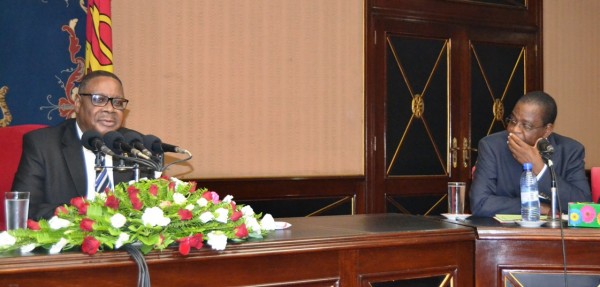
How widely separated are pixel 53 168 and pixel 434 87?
3.62 meters

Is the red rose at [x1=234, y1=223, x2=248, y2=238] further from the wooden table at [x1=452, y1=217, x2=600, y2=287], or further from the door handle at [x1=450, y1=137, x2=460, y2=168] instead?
the door handle at [x1=450, y1=137, x2=460, y2=168]

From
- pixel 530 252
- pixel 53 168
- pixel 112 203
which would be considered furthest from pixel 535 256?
pixel 53 168

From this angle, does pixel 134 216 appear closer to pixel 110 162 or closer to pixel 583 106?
pixel 110 162

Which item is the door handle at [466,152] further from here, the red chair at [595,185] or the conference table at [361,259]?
the conference table at [361,259]

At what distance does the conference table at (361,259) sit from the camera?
200 cm

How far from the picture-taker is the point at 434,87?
5930mm

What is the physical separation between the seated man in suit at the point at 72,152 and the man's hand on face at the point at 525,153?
5.89ft

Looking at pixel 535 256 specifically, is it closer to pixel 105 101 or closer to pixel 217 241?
pixel 217 241

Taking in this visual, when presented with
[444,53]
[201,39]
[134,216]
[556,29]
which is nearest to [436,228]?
[134,216]

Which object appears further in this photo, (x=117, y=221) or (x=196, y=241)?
(x=196, y=241)

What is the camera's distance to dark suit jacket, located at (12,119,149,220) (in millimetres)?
3004

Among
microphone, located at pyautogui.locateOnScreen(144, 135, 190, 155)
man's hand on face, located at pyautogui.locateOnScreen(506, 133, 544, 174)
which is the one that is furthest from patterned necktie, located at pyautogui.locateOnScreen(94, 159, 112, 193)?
man's hand on face, located at pyautogui.locateOnScreen(506, 133, 544, 174)

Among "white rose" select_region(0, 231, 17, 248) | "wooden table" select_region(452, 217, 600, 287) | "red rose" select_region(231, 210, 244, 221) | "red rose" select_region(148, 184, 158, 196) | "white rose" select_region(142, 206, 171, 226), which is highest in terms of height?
"red rose" select_region(148, 184, 158, 196)

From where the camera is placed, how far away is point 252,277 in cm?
226
